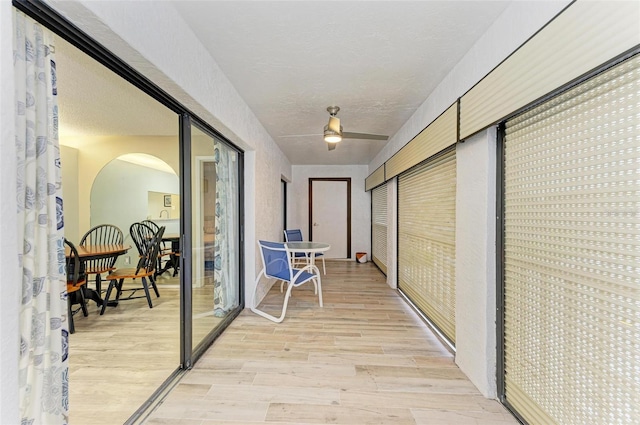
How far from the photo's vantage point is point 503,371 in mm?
1659

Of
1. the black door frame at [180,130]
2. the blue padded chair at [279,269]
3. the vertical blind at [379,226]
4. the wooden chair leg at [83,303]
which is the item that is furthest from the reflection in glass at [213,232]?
the vertical blind at [379,226]

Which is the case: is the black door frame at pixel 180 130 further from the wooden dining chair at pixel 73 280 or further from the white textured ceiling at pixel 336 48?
the wooden dining chair at pixel 73 280

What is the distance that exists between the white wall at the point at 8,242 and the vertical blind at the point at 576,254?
6.56 feet

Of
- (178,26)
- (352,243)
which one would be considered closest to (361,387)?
(178,26)

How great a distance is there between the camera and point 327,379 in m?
1.89

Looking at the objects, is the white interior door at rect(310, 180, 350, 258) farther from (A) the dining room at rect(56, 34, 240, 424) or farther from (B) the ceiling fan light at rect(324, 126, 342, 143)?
(B) the ceiling fan light at rect(324, 126, 342, 143)

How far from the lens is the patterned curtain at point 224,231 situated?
2.78 meters

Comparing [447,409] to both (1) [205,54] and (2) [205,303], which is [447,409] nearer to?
(2) [205,303]

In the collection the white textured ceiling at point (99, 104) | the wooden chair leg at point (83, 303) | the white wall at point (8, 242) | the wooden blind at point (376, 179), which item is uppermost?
the white textured ceiling at point (99, 104)

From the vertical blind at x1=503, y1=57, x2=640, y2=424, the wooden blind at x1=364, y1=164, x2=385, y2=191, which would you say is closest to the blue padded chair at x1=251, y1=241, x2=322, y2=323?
the vertical blind at x1=503, y1=57, x2=640, y2=424

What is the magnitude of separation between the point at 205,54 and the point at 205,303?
214 cm

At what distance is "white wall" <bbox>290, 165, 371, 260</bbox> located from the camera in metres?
6.50

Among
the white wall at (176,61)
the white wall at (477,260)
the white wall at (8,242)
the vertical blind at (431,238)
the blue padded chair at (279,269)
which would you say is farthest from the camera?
the blue padded chair at (279,269)

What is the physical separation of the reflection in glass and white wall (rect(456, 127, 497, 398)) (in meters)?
2.14
